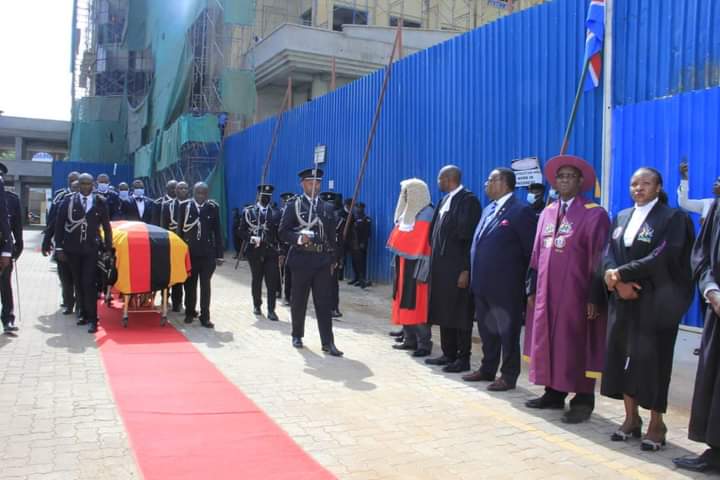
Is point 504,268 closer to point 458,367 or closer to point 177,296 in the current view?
point 458,367

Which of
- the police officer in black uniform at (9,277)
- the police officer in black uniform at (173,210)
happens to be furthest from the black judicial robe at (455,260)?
the police officer in black uniform at (9,277)

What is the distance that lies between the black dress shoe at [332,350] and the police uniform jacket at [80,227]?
3.10 metres

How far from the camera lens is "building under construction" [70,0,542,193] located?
71.2 feet

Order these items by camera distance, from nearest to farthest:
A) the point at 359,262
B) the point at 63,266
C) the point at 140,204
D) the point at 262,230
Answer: the point at 63,266 < the point at 262,230 < the point at 359,262 < the point at 140,204

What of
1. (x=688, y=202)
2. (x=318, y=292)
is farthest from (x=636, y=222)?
(x=318, y=292)

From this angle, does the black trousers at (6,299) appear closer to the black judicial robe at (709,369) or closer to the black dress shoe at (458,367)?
the black dress shoe at (458,367)

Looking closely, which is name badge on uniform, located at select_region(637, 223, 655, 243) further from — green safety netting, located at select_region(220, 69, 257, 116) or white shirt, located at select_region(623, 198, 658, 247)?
green safety netting, located at select_region(220, 69, 257, 116)

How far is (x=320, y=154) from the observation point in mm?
15664

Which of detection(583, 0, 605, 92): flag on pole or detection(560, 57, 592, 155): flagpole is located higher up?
detection(583, 0, 605, 92): flag on pole

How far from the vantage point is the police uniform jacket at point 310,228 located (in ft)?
23.2

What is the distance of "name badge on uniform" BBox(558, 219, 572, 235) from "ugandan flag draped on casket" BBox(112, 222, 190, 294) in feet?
16.5

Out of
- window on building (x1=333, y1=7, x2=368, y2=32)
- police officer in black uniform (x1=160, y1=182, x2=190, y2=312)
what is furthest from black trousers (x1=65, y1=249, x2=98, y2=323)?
window on building (x1=333, y1=7, x2=368, y2=32)

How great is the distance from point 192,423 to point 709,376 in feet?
11.1

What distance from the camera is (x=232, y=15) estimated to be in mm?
21250
